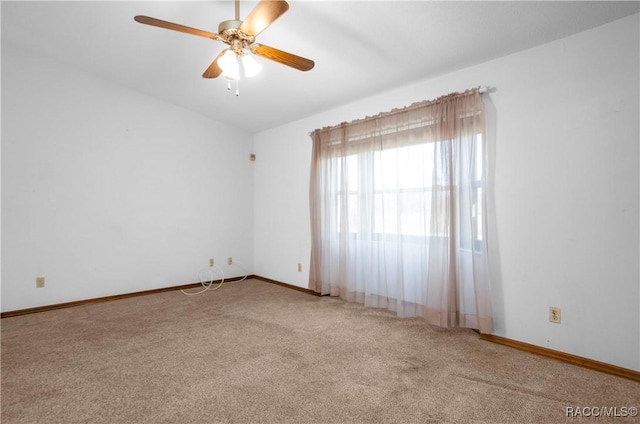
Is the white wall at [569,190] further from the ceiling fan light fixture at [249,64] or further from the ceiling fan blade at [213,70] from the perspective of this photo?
the ceiling fan blade at [213,70]

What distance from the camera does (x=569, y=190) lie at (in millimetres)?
2227

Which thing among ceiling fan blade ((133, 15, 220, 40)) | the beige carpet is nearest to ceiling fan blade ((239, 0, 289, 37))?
ceiling fan blade ((133, 15, 220, 40))

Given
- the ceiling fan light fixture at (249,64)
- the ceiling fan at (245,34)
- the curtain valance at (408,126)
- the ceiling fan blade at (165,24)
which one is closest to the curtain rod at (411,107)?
the curtain valance at (408,126)

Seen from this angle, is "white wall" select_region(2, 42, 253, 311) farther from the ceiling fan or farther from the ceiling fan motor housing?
the ceiling fan motor housing

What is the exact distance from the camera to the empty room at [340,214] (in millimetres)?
1868

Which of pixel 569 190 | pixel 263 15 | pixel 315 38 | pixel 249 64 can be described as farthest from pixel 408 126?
pixel 263 15

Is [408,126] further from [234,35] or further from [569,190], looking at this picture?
[234,35]

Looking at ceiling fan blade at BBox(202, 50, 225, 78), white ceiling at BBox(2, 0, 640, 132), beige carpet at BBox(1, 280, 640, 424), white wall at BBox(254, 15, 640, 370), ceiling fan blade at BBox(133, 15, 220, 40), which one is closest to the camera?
beige carpet at BBox(1, 280, 640, 424)

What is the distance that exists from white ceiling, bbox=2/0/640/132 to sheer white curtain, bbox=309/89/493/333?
1.42 ft

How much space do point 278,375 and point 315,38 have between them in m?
2.64

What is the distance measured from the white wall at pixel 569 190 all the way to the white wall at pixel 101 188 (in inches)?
144

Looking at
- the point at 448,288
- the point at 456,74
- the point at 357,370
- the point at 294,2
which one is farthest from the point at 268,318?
the point at 456,74

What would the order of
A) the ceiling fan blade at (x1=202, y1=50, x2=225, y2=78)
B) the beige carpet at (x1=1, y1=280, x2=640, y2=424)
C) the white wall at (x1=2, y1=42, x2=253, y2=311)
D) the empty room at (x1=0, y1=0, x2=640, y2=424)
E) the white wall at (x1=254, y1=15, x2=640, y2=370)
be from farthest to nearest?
the white wall at (x1=2, y1=42, x2=253, y2=311) → the ceiling fan blade at (x1=202, y1=50, x2=225, y2=78) → the white wall at (x1=254, y1=15, x2=640, y2=370) → the empty room at (x1=0, y1=0, x2=640, y2=424) → the beige carpet at (x1=1, y1=280, x2=640, y2=424)

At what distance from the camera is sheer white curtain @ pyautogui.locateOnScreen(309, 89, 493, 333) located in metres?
2.66
